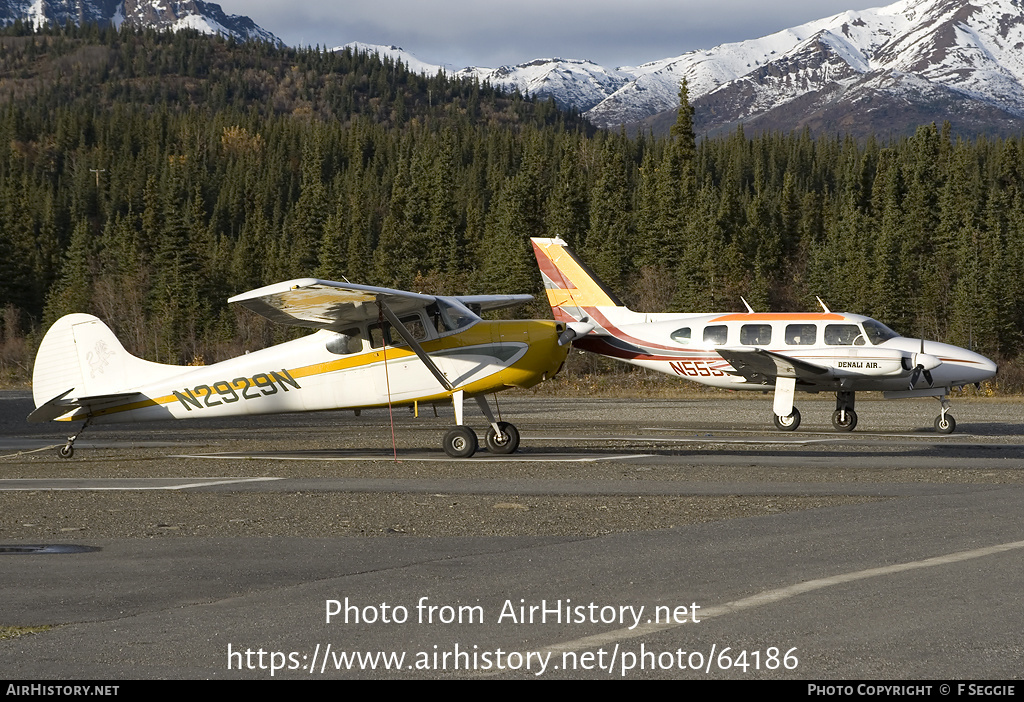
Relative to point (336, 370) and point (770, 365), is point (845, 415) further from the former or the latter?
point (336, 370)

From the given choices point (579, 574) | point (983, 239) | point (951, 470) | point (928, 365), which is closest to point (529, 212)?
point (983, 239)

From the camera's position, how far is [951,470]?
16.4m

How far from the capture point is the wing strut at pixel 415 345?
18234mm

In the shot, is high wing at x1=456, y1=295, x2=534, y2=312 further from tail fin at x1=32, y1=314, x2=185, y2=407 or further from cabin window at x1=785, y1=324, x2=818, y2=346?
cabin window at x1=785, y1=324, x2=818, y2=346

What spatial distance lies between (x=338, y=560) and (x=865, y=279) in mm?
95912

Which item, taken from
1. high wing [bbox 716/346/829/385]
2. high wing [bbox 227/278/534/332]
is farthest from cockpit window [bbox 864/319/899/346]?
high wing [bbox 227/278/534/332]

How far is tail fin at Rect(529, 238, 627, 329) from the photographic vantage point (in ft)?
95.1

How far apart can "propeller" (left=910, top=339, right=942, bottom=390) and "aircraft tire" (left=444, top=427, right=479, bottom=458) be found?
417 inches

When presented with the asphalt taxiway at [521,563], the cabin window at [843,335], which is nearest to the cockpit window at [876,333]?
the cabin window at [843,335]

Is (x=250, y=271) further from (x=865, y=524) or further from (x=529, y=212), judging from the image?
(x=865, y=524)

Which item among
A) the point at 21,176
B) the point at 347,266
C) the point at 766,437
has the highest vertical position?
the point at 21,176

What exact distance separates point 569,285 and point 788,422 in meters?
7.84

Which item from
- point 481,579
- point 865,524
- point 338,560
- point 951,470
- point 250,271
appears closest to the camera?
point 481,579

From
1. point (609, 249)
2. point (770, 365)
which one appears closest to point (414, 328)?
point (770, 365)
